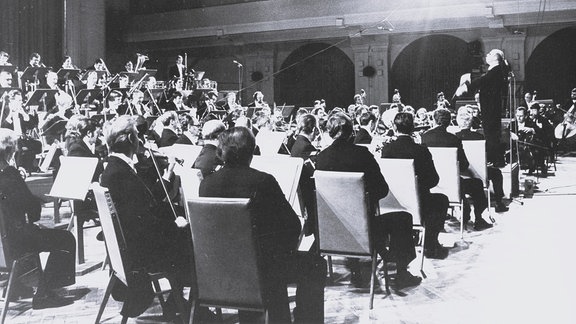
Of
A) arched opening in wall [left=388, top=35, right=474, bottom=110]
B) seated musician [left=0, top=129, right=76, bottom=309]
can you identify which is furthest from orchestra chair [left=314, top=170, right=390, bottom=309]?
arched opening in wall [left=388, top=35, right=474, bottom=110]

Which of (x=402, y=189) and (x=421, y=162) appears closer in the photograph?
(x=402, y=189)

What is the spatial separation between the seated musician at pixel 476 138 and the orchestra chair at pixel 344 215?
3.07 metres

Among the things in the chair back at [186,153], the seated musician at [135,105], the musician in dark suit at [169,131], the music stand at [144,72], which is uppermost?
the music stand at [144,72]

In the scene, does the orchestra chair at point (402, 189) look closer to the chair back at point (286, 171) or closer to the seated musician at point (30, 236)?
the chair back at point (286, 171)

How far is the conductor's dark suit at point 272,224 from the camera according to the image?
269 cm

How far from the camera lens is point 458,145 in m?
5.48

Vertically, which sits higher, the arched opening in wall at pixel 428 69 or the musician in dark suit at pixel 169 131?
the arched opening in wall at pixel 428 69

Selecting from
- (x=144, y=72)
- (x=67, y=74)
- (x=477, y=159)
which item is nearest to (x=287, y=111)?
(x=144, y=72)

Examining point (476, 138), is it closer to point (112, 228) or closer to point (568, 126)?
point (112, 228)

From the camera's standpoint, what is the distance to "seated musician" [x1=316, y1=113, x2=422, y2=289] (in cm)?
373

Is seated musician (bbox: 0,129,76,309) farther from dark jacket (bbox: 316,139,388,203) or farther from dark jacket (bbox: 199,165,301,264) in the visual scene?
dark jacket (bbox: 316,139,388,203)

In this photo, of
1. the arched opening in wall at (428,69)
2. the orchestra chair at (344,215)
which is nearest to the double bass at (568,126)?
the arched opening in wall at (428,69)

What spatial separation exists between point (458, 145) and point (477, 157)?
41cm

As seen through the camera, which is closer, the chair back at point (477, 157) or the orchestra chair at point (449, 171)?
the orchestra chair at point (449, 171)
